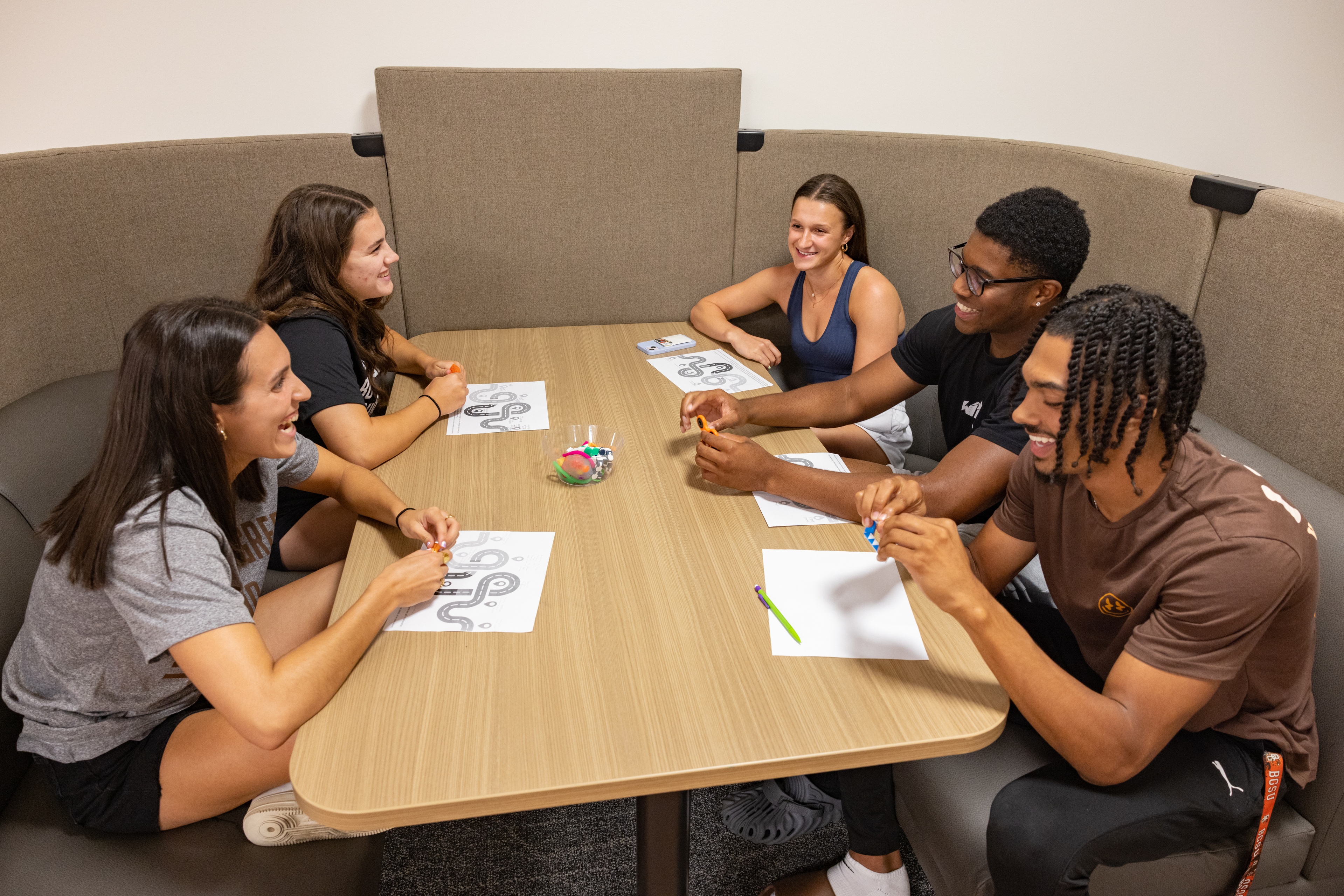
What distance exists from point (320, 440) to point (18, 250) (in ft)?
2.86

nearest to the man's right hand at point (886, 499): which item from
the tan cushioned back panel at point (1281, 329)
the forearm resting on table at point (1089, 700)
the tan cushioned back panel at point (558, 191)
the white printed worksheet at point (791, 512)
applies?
the white printed worksheet at point (791, 512)

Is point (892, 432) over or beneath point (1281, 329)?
beneath

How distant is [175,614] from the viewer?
100cm

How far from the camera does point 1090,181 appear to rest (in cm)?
210

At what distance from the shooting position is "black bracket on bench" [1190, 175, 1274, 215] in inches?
63.8

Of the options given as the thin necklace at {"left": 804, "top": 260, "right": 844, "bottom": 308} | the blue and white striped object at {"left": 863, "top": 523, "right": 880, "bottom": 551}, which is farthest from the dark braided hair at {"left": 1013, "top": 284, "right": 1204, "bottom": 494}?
the thin necklace at {"left": 804, "top": 260, "right": 844, "bottom": 308}

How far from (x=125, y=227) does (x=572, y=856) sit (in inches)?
73.3

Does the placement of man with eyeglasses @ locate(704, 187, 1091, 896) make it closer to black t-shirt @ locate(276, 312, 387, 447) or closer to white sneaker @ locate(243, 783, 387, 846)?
black t-shirt @ locate(276, 312, 387, 447)

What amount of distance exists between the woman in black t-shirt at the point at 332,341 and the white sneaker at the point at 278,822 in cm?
62

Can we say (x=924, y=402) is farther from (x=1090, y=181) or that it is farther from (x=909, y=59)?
(x=909, y=59)

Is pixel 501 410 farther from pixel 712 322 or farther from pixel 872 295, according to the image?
pixel 872 295

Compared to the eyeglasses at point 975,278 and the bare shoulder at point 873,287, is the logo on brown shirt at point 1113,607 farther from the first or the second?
the bare shoulder at point 873,287

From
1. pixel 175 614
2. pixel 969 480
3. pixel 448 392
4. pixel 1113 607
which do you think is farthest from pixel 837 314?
pixel 175 614

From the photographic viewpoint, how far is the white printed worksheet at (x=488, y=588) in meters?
1.12
